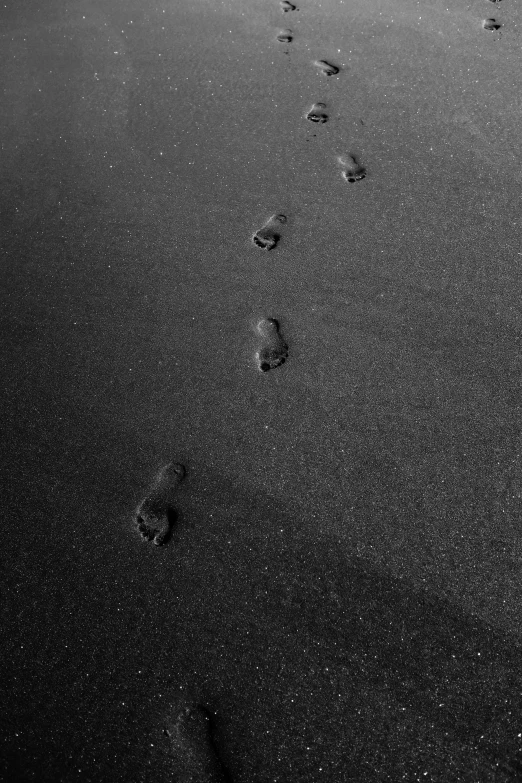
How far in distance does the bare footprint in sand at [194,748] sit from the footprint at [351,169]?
70.5 inches

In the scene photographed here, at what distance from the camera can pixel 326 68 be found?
2.62m

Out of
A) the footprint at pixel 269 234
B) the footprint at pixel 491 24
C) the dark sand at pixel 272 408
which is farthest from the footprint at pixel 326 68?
the footprint at pixel 269 234

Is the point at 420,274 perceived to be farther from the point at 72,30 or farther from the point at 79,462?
the point at 72,30

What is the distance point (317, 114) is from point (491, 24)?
1009 millimetres

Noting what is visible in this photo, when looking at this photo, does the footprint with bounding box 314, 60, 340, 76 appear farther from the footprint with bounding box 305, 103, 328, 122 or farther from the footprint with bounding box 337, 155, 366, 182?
the footprint with bounding box 337, 155, 366, 182

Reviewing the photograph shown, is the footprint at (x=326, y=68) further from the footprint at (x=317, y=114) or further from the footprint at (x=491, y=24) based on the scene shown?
the footprint at (x=491, y=24)

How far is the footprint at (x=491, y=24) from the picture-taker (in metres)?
2.70

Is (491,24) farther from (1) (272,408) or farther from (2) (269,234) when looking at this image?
(1) (272,408)

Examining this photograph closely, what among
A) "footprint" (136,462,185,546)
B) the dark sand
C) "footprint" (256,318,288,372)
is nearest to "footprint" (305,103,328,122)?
the dark sand

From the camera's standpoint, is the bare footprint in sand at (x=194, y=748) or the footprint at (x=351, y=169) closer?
the bare footprint in sand at (x=194, y=748)

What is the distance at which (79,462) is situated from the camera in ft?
5.49

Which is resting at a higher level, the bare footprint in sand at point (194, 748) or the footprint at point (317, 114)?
the footprint at point (317, 114)

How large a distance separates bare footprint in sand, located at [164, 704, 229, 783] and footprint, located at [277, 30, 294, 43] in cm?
276

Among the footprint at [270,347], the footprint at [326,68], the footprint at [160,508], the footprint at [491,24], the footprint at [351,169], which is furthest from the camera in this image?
the footprint at [491,24]
